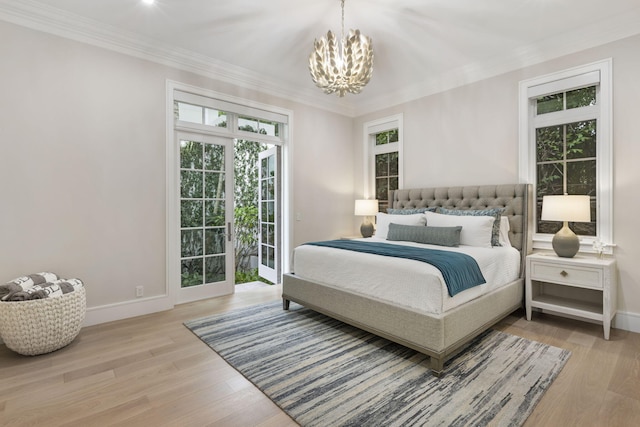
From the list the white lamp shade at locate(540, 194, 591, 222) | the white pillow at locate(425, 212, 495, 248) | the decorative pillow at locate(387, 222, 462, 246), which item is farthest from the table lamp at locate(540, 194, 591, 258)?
the decorative pillow at locate(387, 222, 462, 246)

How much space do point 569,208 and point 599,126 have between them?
3.04 ft

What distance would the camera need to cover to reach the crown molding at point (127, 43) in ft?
8.96

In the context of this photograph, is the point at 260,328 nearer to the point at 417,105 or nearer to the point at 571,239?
the point at 571,239

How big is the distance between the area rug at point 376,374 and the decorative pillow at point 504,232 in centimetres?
101

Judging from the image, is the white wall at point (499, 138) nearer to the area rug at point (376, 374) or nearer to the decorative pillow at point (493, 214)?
the decorative pillow at point (493, 214)

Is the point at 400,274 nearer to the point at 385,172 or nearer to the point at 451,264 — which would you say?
the point at 451,264

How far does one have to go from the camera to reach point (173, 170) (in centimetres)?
359

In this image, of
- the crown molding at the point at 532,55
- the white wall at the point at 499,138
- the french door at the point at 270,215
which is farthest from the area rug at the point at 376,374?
the crown molding at the point at 532,55

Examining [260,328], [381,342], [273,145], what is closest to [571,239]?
[381,342]

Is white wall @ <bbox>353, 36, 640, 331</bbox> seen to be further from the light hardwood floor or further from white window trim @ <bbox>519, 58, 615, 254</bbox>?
the light hardwood floor

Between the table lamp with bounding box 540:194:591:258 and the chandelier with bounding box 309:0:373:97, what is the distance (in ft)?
7.13

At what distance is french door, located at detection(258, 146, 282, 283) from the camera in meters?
4.82

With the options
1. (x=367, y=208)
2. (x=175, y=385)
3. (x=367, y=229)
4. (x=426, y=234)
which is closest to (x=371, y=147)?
(x=367, y=208)

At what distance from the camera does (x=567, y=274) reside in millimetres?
2891
